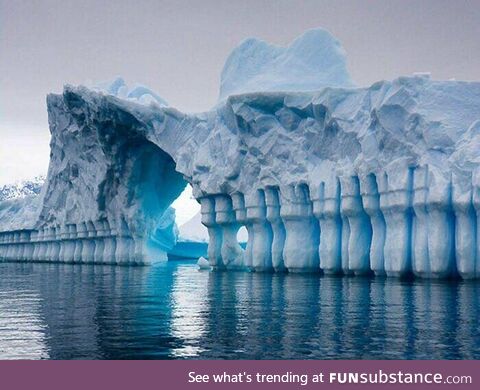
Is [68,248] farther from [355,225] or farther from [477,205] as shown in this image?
[477,205]

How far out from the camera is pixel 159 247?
45438 mm

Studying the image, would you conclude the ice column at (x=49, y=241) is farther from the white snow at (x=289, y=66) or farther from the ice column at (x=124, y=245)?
the white snow at (x=289, y=66)

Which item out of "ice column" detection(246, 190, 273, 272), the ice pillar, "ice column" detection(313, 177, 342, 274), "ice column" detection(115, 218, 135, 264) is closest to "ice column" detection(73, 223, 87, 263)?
"ice column" detection(115, 218, 135, 264)

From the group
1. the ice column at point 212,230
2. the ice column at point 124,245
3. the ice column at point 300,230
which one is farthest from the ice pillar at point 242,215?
the ice column at point 124,245

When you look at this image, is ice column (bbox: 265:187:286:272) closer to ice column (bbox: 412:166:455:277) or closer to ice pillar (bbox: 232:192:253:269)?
ice pillar (bbox: 232:192:253:269)

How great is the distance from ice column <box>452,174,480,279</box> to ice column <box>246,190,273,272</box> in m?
9.20

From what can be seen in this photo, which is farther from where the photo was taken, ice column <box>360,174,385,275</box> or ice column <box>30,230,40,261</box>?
ice column <box>30,230,40,261</box>

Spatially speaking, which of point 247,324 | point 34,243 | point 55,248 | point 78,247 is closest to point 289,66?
point 247,324

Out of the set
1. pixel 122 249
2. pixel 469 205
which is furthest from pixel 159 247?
pixel 469 205

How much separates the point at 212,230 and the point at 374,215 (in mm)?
10003

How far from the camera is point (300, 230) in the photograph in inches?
958

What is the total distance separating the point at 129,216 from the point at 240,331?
95.0 ft

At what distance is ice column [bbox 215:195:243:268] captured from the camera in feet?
92.7
